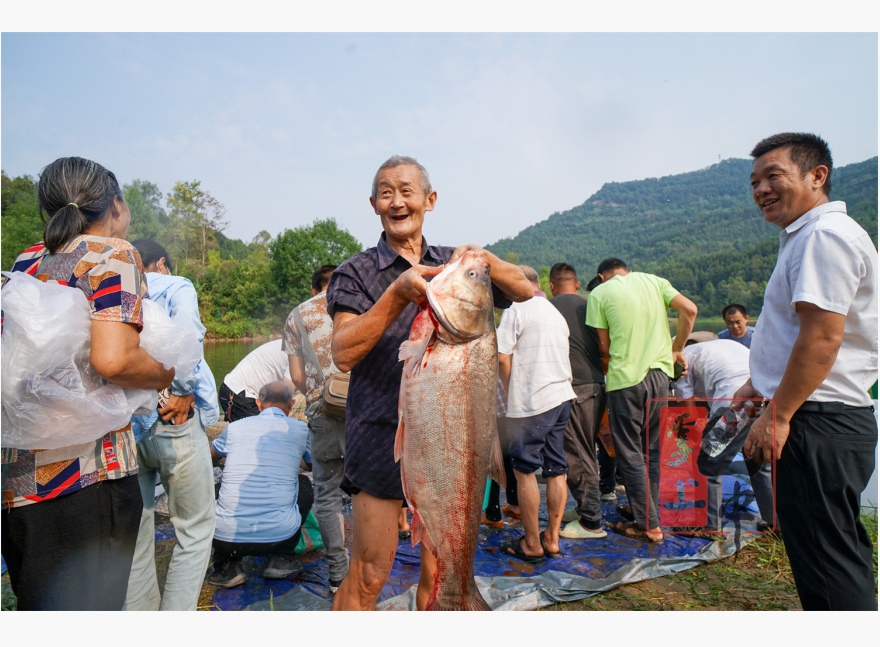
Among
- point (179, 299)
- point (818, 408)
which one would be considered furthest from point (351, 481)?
point (818, 408)

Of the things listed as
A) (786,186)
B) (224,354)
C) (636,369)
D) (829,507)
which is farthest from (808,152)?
(224,354)

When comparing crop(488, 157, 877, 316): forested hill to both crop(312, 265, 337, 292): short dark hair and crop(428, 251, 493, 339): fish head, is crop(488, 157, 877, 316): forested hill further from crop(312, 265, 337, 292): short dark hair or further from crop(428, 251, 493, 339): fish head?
crop(428, 251, 493, 339): fish head

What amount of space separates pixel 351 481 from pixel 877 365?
271 centimetres

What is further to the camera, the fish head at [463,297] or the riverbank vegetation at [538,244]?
the riverbank vegetation at [538,244]

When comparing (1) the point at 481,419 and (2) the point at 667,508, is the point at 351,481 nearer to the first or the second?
(1) the point at 481,419

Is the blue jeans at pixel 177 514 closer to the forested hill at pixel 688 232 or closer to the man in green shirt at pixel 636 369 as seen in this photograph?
the man in green shirt at pixel 636 369

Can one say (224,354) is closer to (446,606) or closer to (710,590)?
(710,590)

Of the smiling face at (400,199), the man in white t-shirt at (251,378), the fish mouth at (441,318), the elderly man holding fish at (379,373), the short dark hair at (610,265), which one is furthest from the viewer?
the man in white t-shirt at (251,378)

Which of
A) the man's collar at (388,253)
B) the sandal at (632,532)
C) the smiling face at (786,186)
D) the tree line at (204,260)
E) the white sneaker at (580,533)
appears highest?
the tree line at (204,260)

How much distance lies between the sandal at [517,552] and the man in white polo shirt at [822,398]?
2.21 m

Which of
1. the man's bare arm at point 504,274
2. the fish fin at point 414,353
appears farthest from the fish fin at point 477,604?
the man's bare arm at point 504,274

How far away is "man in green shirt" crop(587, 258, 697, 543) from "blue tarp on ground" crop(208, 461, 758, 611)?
445mm

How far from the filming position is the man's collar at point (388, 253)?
2.41 meters

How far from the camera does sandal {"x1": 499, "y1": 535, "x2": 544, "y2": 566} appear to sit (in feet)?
14.1
